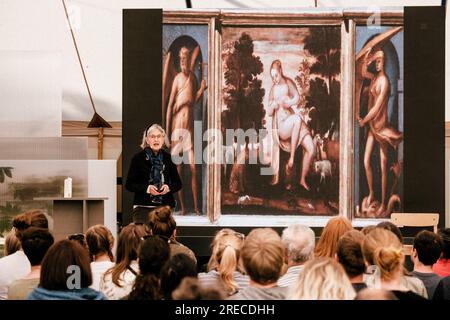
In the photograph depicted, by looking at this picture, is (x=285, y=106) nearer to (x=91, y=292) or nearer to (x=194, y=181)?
(x=194, y=181)

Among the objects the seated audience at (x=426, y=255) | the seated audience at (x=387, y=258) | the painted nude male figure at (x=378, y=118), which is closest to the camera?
the seated audience at (x=387, y=258)

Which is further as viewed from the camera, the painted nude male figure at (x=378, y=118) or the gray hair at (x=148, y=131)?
the painted nude male figure at (x=378, y=118)

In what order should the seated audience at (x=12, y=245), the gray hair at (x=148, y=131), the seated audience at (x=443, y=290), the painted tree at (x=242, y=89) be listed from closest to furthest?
the seated audience at (x=443, y=290) < the seated audience at (x=12, y=245) < the gray hair at (x=148, y=131) < the painted tree at (x=242, y=89)

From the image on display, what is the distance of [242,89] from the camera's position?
8953 mm

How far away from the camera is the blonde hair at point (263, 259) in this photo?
3428 mm

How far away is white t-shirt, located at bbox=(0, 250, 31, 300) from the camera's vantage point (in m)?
4.66

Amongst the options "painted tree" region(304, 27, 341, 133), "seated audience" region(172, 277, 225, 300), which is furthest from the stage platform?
"seated audience" region(172, 277, 225, 300)

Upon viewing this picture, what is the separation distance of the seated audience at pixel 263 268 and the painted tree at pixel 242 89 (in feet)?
18.0

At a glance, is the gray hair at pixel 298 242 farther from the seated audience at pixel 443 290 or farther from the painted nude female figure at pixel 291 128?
the painted nude female figure at pixel 291 128

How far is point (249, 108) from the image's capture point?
8953 mm

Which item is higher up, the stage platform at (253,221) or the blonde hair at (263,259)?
the blonde hair at (263,259)

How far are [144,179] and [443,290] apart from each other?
442cm

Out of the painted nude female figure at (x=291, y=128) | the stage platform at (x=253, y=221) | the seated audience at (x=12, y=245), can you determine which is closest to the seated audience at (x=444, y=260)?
the seated audience at (x=12, y=245)

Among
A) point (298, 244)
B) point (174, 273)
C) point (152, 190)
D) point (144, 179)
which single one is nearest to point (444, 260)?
point (298, 244)
